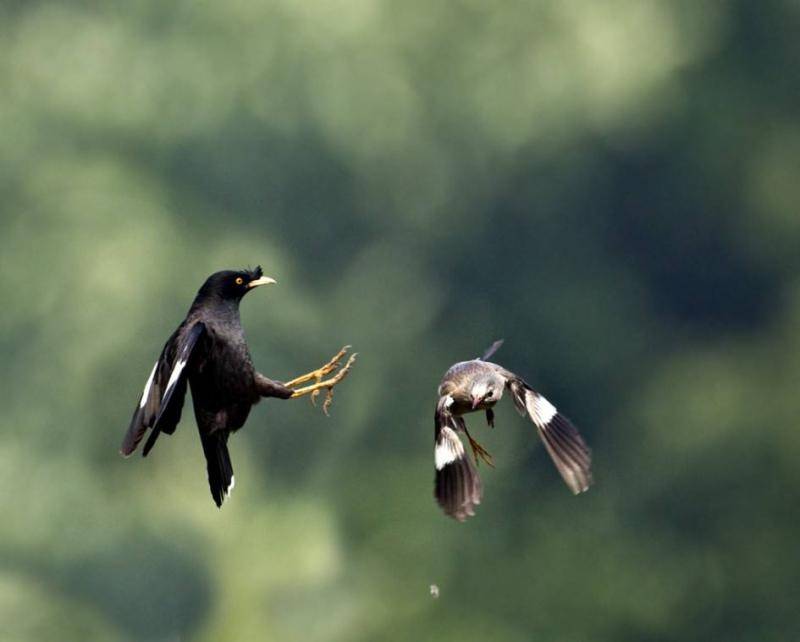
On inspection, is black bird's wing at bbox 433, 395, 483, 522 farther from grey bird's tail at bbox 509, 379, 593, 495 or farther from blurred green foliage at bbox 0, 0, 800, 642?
blurred green foliage at bbox 0, 0, 800, 642

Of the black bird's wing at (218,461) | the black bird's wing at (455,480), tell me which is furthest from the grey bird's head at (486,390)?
the black bird's wing at (218,461)

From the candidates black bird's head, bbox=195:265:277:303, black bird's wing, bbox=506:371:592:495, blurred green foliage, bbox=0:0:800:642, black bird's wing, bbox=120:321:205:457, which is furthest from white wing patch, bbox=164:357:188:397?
blurred green foliage, bbox=0:0:800:642

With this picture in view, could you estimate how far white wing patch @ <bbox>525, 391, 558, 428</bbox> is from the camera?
348cm

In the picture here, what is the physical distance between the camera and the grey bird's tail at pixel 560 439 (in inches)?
131

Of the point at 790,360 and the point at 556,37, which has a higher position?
the point at 556,37

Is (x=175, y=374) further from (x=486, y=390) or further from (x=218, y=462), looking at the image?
(x=486, y=390)

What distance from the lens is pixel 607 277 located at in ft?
41.1

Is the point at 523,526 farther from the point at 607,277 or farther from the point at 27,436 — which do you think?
the point at 27,436

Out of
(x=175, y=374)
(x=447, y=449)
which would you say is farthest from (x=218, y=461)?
(x=447, y=449)

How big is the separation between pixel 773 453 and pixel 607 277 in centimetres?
206

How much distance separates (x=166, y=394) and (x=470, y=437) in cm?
73

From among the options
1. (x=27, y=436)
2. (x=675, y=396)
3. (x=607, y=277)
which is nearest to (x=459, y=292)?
(x=607, y=277)

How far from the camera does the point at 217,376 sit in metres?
3.74

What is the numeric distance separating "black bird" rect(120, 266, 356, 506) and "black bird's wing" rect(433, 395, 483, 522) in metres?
0.33
